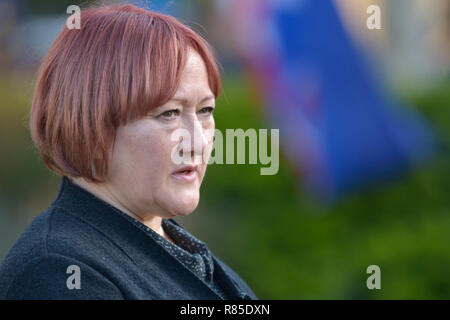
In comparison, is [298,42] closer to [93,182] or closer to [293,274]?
[293,274]

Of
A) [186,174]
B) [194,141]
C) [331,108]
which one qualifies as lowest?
[186,174]

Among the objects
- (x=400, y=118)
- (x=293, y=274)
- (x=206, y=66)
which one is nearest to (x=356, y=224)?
(x=293, y=274)

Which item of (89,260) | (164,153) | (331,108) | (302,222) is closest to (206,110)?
(164,153)

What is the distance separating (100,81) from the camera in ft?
6.72

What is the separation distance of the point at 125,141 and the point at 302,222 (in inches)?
172

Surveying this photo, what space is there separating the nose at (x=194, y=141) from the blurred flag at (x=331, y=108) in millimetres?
4633

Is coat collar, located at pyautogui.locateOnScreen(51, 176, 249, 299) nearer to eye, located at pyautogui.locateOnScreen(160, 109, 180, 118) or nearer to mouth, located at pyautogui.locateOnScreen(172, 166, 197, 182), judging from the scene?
mouth, located at pyautogui.locateOnScreen(172, 166, 197, 182)

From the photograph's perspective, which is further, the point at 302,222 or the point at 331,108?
the point at 331,108

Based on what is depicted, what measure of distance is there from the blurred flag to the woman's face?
4.65 meters

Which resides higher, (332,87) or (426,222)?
(332,87)

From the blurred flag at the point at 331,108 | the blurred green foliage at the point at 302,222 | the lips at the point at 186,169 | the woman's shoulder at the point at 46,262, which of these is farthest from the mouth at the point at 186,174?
the blurred flag at the point at 331,108

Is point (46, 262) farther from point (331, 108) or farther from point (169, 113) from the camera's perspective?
point (331, 108)

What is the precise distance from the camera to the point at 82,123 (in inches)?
81.5
